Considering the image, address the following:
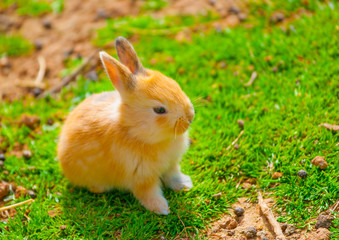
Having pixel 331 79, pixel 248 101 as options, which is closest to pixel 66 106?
pixel 248 101

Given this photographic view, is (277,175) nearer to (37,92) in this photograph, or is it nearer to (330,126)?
(330,126)

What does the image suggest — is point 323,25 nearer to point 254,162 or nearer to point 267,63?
point 267,63

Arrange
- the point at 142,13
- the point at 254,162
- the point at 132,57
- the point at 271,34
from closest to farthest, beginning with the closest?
the point at 132,57 < the point at 254,162 < the point at 271,34 < the point at 142,13

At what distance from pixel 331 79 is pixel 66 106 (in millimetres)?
3697

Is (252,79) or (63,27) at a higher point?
(63,27)

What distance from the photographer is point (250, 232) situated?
3641 millimetres

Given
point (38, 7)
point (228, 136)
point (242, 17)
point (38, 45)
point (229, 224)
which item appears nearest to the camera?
point (229, 224)

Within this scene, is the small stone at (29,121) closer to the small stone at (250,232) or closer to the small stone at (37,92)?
the small stone at (37,92)

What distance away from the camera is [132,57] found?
13.1 ft

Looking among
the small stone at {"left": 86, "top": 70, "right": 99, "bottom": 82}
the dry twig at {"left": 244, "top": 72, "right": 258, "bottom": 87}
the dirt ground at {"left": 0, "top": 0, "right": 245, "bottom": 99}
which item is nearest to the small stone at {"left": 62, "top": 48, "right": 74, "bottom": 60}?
the dirt ground at {"left": 0, "top": 0, "right": 245, "bottom": 99}

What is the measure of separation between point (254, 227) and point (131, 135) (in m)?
1.50

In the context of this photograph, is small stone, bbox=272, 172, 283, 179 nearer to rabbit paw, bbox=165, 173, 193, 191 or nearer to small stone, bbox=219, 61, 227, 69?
rabbit paw, bbox=165, 173, 193, 191

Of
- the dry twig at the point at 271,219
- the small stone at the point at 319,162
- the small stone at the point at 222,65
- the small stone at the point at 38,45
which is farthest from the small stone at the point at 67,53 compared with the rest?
the small stone at the point at 319,162

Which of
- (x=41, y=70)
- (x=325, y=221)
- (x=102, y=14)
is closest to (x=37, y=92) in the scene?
(x=41, y=70)
